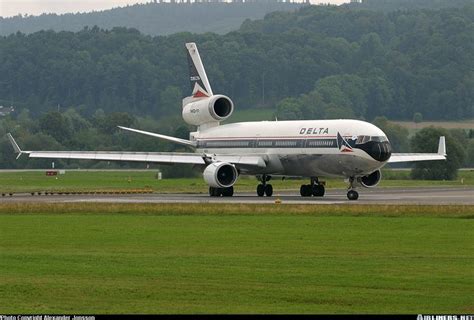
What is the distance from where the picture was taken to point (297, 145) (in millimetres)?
64812

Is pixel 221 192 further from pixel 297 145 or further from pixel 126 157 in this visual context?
pixel 126 157

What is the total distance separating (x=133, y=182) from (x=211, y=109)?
20.5 meters

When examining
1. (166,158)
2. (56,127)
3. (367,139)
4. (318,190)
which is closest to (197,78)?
(166,158)

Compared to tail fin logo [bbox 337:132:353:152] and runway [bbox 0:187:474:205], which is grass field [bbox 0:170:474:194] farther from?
tail fin logo [bbox 337:132:353:152]

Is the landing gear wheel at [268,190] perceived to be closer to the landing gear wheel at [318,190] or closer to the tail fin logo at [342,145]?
the landing gear wheel at [318,190]

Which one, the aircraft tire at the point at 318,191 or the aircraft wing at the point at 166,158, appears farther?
the aircraft wing at the point at 166,158

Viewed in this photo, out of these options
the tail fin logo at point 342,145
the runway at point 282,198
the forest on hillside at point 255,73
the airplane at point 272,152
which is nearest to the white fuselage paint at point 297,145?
the airplane at point 272,152

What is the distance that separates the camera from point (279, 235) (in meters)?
38.0

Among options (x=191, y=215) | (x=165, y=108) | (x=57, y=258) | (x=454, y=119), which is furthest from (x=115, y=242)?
(x=454, y=119)

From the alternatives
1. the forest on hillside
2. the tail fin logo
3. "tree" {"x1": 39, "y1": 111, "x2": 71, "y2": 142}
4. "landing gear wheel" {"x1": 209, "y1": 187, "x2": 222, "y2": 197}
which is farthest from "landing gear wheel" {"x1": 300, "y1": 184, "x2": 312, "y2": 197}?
"tree" {"x1": 39, "y1": 111, "x2": 71, "y2": 142}

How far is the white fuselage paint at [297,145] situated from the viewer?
61219mm

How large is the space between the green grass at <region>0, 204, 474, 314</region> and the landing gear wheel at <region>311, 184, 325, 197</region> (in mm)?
17865

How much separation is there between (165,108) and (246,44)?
85137mm

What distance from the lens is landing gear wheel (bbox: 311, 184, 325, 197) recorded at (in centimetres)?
6575
